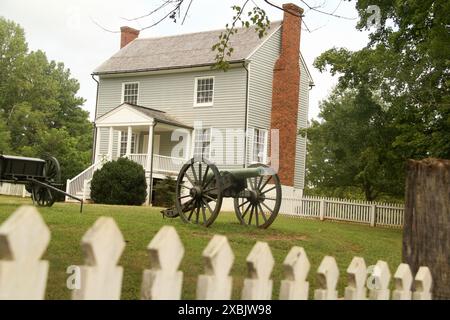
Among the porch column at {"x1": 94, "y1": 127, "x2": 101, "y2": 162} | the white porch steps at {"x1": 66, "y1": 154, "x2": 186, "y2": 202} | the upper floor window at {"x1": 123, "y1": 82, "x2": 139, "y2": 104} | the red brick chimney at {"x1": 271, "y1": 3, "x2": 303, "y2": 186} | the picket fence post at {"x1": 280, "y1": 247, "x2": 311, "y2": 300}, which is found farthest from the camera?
the upper floor window at {"x1": 123, "y1": 82, "x2": 139, "y2": 104}

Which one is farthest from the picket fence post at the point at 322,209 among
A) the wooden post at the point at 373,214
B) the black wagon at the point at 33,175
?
the black wagon at the point at 33,175

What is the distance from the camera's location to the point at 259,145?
26.9m

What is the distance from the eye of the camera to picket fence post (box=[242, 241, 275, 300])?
2297mm

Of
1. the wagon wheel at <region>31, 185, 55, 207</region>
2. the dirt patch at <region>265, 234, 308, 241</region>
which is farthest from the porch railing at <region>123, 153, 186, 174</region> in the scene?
the dirt patch at <region>265, 234, 308, 241</region>

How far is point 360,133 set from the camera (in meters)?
21.6

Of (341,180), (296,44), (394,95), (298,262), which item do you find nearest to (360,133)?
(394,95)

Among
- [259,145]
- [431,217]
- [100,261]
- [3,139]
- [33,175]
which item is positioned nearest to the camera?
[100,261]

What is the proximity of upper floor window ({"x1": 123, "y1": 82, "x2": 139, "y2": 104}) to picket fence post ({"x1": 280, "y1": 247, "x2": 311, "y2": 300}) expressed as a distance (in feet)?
92.7

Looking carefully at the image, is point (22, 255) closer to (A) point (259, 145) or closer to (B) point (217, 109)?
(A) point (259, 145)

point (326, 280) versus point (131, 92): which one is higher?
point (131, 92)

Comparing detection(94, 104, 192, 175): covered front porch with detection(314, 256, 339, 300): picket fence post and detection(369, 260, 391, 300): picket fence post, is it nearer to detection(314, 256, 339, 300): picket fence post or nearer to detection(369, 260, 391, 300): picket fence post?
detection(369, 260, 391, 300): picket fence post

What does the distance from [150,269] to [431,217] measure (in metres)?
2.02

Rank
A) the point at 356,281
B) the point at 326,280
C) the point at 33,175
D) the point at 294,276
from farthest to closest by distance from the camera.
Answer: the point at 33,175
the point at 356,281
the point at 326,280
the point at 294,276

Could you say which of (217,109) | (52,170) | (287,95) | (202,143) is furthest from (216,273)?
(202,143)
